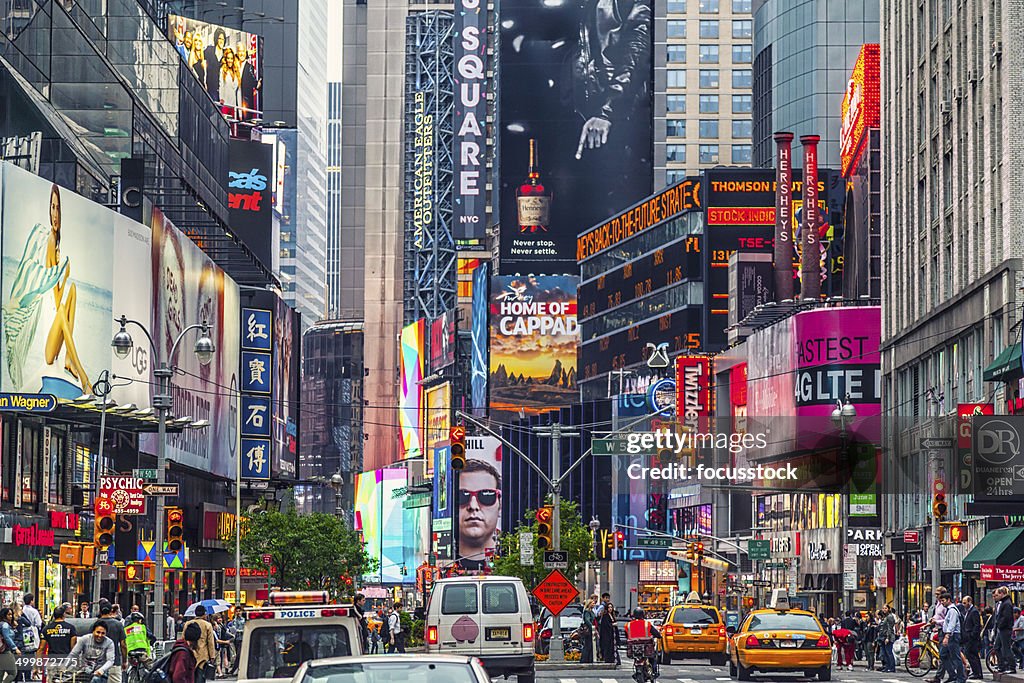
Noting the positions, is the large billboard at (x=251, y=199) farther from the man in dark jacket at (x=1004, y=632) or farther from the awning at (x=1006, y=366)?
the man in dark jacket at (x=1004, y=632)

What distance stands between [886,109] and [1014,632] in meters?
52.0

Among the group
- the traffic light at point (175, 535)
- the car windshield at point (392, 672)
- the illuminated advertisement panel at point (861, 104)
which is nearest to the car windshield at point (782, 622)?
the traffic light at point (175, 535)

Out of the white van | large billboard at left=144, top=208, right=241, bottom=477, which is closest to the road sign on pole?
the white van

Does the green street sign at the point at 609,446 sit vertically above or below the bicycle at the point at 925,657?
above

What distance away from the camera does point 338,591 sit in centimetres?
11850

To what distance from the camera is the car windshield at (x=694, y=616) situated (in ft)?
172

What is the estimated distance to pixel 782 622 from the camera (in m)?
40.7

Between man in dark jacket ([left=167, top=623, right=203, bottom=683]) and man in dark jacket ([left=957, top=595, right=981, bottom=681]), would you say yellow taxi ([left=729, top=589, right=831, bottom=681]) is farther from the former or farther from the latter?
man in dark jacket ([left=167, top=623, right=203, bottom=683])

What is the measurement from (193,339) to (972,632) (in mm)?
58614

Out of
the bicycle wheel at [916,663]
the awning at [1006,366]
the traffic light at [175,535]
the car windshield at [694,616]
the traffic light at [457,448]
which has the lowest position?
the bicycle wheel at [916,663]

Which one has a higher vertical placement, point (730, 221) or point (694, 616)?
point (730, 221)

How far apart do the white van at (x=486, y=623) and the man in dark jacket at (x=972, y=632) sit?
979 cm

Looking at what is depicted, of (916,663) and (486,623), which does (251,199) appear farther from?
(486,623)

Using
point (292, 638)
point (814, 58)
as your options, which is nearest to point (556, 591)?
point (292, 638)
